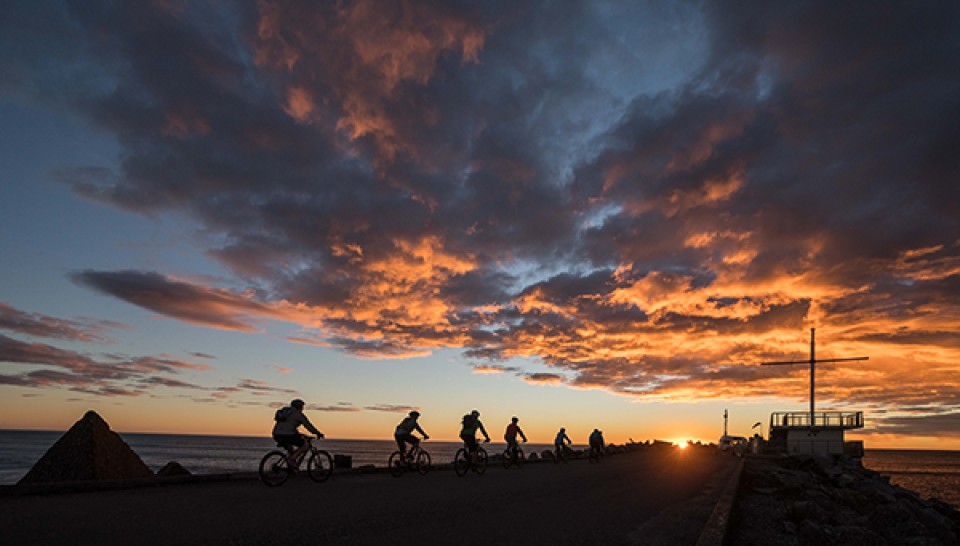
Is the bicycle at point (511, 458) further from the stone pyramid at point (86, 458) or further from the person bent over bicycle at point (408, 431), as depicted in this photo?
the stone pyramid at point (86, 458)

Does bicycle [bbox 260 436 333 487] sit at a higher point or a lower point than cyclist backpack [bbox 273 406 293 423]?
lower

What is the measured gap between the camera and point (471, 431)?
21.7 meters

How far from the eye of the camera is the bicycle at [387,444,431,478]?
19453 millimetres

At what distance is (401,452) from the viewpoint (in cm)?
1992

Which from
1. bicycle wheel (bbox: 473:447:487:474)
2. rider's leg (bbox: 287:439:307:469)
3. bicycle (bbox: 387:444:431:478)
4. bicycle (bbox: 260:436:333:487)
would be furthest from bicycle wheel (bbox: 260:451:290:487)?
bicycle wheel (bbox: 473:447:487:474)

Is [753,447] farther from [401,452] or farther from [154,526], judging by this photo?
[154,526]

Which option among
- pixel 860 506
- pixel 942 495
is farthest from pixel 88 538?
pixel 942 495

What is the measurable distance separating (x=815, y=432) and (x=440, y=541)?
82.6m

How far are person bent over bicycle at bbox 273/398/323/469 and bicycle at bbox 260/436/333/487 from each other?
0.38ft

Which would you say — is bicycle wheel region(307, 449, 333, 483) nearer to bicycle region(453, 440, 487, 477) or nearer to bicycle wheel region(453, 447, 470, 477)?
bicycle region(453, 440, 487, 477)

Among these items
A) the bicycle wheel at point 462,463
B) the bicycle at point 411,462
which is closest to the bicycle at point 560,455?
the bicycle wheel at point 462,463

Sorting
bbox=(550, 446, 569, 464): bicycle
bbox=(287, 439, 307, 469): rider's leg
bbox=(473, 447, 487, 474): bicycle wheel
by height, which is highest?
bbox=(287, 439, 307, 469): rider's leg

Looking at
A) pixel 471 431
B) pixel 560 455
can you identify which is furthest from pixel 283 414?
pixel 560 455

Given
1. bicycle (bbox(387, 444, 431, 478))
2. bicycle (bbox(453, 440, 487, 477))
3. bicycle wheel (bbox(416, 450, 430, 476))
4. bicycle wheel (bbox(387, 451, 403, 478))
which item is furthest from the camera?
bicycle (bbox(453, 440, 487, 477))
